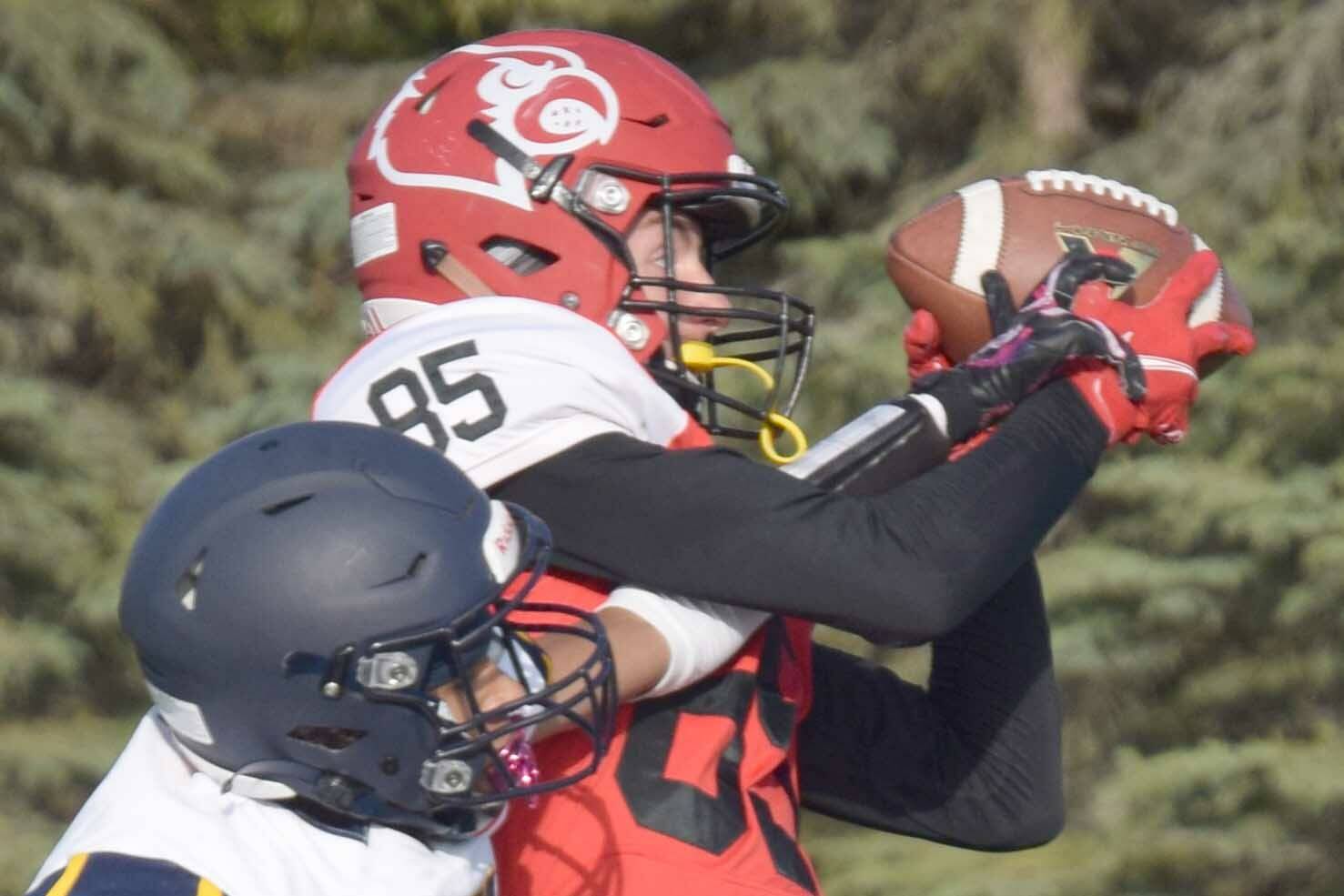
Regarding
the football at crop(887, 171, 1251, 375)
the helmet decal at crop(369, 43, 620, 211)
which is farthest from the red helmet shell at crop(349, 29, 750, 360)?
the football at crop(887, 171, 1251, 375)

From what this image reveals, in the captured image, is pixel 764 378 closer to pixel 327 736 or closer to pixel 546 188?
pixel 546 188

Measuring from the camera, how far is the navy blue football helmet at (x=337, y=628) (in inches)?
77.0

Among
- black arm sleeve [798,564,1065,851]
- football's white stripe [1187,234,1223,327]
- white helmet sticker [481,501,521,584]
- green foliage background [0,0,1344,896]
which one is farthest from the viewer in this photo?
green foliage background [0,0,1344,896]

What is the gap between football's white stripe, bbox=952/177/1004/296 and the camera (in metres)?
2.70

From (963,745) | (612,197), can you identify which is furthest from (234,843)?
(963,745)

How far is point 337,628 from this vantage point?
6.41 feet

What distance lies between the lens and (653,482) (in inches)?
84.9

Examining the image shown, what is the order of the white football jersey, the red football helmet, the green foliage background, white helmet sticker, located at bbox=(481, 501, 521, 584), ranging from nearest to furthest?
1. the white football jersey
2. white helmet sticker, located at bbox=(481, 501, 521, 584)
3. the red football helmet
4. the green foliage background

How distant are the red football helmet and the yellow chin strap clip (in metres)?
0.02

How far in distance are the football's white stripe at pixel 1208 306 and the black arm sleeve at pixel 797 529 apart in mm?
452

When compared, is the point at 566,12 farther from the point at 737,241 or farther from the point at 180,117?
the point at 737,241

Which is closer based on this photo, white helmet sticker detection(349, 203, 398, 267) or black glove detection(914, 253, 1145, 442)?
black glove detection(914, 253, 1145, 442)

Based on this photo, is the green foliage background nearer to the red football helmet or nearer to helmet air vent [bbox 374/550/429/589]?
the red football helmet

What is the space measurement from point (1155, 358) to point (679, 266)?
587 millimetres
